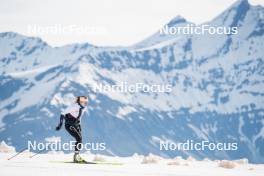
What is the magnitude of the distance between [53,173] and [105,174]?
60.7 inches

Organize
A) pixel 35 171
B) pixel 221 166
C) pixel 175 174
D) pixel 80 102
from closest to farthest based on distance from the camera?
pixel 35 171
pixel 175 174
pixel 80 102
pixel 221 166

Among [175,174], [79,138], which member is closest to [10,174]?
[175,174]

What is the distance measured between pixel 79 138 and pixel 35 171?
19.0 ft

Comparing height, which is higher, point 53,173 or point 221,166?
point 221,166

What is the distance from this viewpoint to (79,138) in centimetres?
2478

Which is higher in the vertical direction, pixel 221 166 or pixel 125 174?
pixel 221 166

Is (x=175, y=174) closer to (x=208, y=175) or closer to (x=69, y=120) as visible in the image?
(x=208, y=175)

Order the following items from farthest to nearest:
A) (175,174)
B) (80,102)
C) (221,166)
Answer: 1. (221,166)
2. (80,102)
3. (175,174)

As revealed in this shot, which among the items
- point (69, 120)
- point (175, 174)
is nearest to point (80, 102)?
point (69, 120)

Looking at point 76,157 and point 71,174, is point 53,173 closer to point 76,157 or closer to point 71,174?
point 71,174

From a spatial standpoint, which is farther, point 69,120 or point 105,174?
point 69,120

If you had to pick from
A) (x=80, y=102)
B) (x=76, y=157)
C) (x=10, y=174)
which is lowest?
(x=10, y=174)

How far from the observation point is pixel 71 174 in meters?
18.3

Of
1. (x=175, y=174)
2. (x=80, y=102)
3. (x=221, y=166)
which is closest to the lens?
(x=175, y=174)
